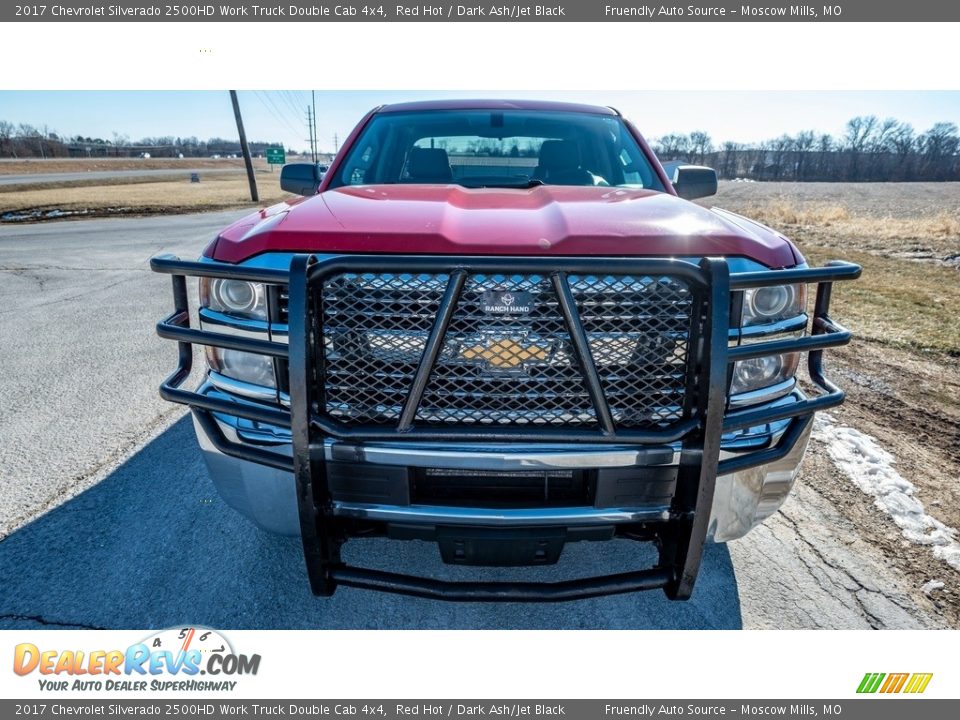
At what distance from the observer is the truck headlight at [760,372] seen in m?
1.99

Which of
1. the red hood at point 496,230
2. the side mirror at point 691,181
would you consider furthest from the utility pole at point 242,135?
the red hood at point 496,230

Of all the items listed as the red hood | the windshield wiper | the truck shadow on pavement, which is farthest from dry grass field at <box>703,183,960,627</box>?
the windshield wiper

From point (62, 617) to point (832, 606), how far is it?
287 cm

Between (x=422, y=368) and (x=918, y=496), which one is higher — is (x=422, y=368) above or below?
above

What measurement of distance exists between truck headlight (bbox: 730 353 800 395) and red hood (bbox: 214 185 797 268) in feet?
1.07

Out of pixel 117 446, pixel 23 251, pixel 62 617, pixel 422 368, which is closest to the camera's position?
pixel 422 368

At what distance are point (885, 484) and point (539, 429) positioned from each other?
236 cm

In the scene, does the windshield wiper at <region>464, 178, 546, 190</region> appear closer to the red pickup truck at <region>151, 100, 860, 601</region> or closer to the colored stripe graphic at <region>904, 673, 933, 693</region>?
the red pickup truck at <region>151, 100, 860, 601</region>

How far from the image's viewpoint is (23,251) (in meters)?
11.0

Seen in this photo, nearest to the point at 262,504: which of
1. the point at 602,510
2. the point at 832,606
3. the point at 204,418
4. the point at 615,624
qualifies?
the point at 204,418

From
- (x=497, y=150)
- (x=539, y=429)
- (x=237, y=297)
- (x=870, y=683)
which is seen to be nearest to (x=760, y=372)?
(x=539, y=429)

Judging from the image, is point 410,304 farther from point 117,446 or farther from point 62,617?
point 117,446

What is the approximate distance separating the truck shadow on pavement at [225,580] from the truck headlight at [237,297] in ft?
3.69

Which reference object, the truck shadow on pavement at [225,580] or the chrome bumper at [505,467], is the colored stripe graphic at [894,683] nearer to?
the truck shadow on pavement at [225,580]
